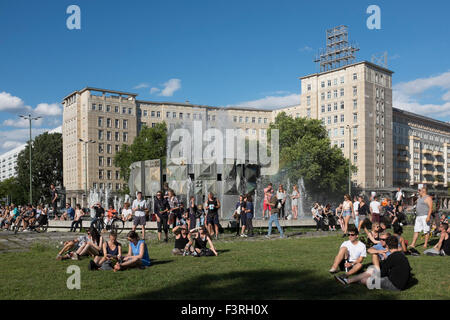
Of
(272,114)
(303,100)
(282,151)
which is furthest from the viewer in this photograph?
(272,114)

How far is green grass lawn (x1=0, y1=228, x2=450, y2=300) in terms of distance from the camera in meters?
7.67

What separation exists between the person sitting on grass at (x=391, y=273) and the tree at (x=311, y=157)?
201 feet

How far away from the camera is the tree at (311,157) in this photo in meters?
69.7

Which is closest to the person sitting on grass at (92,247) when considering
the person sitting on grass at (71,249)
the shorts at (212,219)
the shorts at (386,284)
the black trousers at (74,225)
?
the person sitting on grass at (71,249)

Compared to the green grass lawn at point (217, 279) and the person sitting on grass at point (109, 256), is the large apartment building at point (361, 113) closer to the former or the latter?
the green grass lawn at point (217, 279)

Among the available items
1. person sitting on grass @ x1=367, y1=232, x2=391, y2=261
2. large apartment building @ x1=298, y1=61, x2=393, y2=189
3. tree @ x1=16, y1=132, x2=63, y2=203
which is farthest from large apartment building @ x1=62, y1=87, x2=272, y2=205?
person sitting on grass @ x1=367, y1=232, x2=391, y2=261

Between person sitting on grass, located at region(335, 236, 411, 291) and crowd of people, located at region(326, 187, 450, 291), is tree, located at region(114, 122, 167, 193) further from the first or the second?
person sitting on grass, located at region(335, 236, 411, 291)

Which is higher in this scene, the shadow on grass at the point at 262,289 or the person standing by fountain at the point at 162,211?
the person standing by fountain at the point at 162,211

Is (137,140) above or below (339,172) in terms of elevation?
above

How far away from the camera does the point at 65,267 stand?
1095 cm

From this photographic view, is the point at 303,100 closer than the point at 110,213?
→ No
